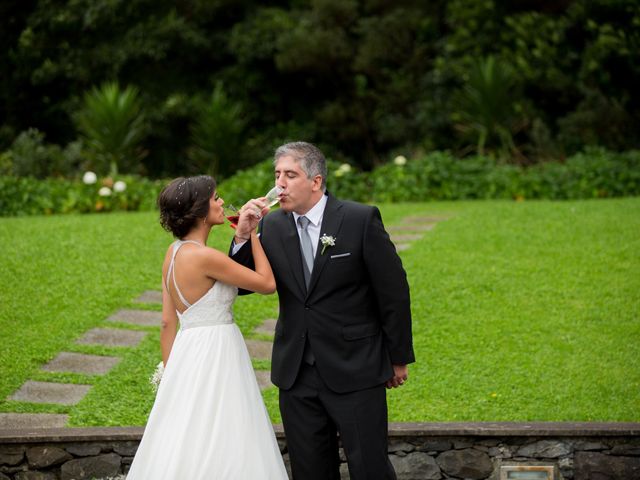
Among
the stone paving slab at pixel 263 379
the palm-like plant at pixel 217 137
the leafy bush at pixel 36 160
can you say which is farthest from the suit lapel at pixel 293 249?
the palm-like plant at pixel 217 137

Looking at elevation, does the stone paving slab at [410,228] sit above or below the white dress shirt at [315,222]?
below

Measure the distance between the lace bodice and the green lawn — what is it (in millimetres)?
2148

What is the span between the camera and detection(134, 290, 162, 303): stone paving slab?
845 cm

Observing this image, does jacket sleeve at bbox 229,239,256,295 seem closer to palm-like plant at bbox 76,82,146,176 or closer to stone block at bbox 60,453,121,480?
stone block at bbox 60,453,121,480

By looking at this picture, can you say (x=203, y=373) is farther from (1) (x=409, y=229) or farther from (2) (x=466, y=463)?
(1) (x=409, y=229)

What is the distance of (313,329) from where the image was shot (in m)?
4.31

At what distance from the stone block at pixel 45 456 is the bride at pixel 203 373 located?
119cm

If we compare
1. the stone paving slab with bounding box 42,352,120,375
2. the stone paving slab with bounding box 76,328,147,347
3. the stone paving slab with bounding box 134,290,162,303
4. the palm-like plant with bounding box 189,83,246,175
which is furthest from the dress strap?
the palm-like plant with bounding box 189,83,246,175

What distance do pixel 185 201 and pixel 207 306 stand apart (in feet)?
1.62

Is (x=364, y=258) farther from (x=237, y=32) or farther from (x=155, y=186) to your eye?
(x=237, y=32)

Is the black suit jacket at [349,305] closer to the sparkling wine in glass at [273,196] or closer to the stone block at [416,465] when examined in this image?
the sparkling wine in glass at [273,196]

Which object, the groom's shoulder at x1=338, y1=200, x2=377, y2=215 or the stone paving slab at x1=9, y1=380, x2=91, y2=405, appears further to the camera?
the stone paving slab at x1=9, y1=380, x2=91, y2=405

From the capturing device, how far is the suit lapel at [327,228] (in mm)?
4297

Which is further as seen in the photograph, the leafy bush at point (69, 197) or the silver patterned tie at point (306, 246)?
the leafy bush at point (69, 197)
